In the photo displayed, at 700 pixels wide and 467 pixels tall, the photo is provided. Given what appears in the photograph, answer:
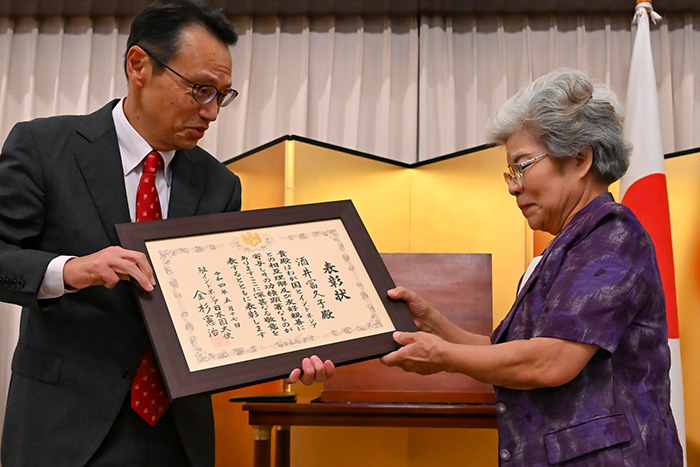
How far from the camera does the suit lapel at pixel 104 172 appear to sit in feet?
5.08

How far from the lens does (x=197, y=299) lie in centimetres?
150

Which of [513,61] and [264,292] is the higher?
[513,61]

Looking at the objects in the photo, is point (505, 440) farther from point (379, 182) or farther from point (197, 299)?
point (379, 182)

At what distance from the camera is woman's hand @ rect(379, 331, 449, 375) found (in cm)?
150

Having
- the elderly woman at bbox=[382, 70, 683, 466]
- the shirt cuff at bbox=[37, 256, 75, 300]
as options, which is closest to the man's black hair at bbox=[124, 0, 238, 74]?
the shirt cuff at bbox=[37, 256, 75, 300]

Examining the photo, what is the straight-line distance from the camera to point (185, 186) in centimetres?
170

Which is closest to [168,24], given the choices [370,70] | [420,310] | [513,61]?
[420,310]

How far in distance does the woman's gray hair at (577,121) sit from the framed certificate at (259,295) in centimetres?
50

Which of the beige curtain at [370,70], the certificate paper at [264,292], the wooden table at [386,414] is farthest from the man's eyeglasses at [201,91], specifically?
the beige curtain at [370,70]

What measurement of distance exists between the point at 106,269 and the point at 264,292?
36 cm

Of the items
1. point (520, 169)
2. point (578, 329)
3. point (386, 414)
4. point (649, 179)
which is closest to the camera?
point (578, 329)

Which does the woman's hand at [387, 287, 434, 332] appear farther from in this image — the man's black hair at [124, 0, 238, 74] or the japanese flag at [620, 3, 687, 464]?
the japanese flag at [620, 3, 687, 464]

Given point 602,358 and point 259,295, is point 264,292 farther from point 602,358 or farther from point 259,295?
point 602,358

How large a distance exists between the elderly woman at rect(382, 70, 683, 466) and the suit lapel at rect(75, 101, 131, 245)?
674 millimetres
